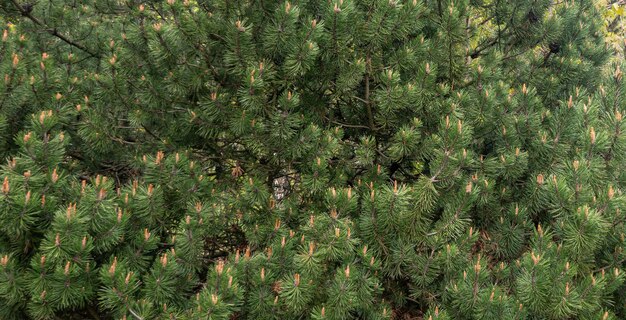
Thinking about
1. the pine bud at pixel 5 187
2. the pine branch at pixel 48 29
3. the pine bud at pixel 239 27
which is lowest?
the pine branch at pixel 48 29

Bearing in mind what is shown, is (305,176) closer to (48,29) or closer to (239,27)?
(239,27)

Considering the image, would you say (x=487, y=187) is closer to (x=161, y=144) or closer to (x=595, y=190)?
(x=595, y=190)

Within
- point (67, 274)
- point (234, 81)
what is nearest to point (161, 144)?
point (234, 81)

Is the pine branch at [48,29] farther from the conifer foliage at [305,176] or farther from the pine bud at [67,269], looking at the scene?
the pine bud at [67,269]

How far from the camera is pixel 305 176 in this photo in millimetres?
2984

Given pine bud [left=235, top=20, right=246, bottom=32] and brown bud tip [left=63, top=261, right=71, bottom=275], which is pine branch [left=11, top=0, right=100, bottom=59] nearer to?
pine bud [left=235, top=20, right=246, bottom=32]

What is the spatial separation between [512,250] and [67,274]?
2624 mm

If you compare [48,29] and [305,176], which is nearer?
[305,176]

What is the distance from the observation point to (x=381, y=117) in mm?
3174

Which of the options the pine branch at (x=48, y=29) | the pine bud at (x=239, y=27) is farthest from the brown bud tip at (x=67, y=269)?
the pine branch at (x=48, y=29)

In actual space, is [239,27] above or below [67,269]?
above

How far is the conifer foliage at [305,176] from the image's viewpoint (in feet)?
8.36

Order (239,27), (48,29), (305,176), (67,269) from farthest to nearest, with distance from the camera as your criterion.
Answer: (48,29)
(305,176)
(239,27)
(67,269)

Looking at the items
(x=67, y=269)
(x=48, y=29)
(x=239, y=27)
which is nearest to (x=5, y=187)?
(x=67, y=269)
